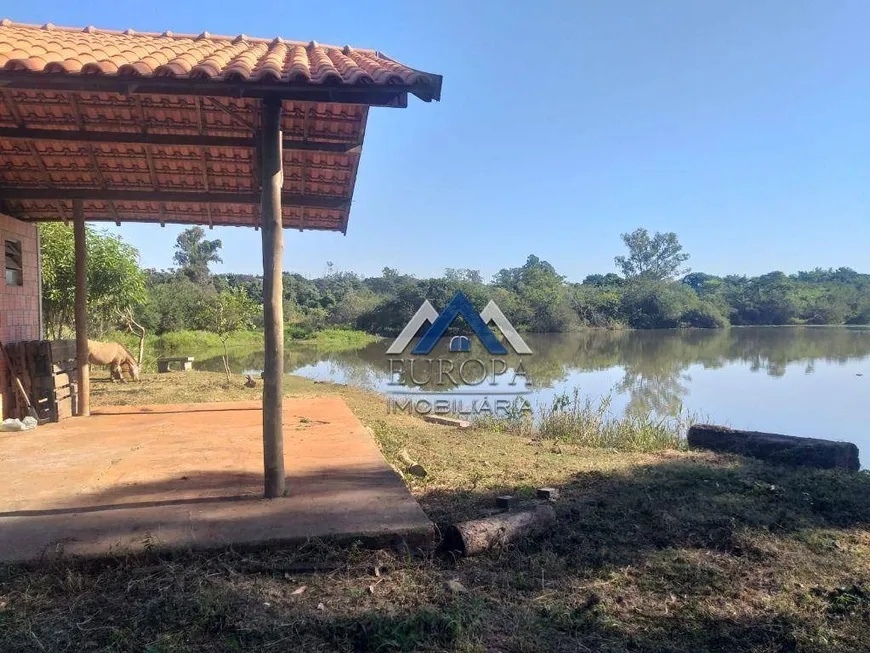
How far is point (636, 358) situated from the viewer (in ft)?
73.1

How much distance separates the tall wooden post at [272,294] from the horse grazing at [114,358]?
27.7ft

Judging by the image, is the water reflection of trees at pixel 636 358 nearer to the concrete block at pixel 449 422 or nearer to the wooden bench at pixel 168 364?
the wooden bench at pixel 168 364

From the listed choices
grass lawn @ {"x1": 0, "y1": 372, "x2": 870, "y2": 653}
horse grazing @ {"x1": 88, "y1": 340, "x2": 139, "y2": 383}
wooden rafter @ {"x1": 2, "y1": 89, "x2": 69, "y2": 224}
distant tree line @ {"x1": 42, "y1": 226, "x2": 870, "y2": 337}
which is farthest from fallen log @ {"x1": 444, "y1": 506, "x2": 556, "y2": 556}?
distant tree line @ {"x1": 42, "y1": 226, "x2": 870, "y2": 337}

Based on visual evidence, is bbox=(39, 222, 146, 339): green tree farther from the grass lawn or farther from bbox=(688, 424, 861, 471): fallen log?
bbox=(688, 424, 861, 471): fallen log

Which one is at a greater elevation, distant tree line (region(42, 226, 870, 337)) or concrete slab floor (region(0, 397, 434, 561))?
distant tree line (region(42, 226, 870, 337))

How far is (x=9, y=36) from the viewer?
12.5 ft

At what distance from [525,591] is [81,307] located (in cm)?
573

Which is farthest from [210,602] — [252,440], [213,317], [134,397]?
[213,317]

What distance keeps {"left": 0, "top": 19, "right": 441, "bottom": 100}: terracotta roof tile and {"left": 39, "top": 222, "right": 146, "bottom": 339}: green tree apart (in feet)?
21.8

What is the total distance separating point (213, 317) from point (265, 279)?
9.53 m

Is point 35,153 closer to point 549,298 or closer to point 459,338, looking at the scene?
point 459,338

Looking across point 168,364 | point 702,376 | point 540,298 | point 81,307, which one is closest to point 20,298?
point 81,307

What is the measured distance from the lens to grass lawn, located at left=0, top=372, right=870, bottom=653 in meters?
2.18

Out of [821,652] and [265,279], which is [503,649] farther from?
[265,279]
